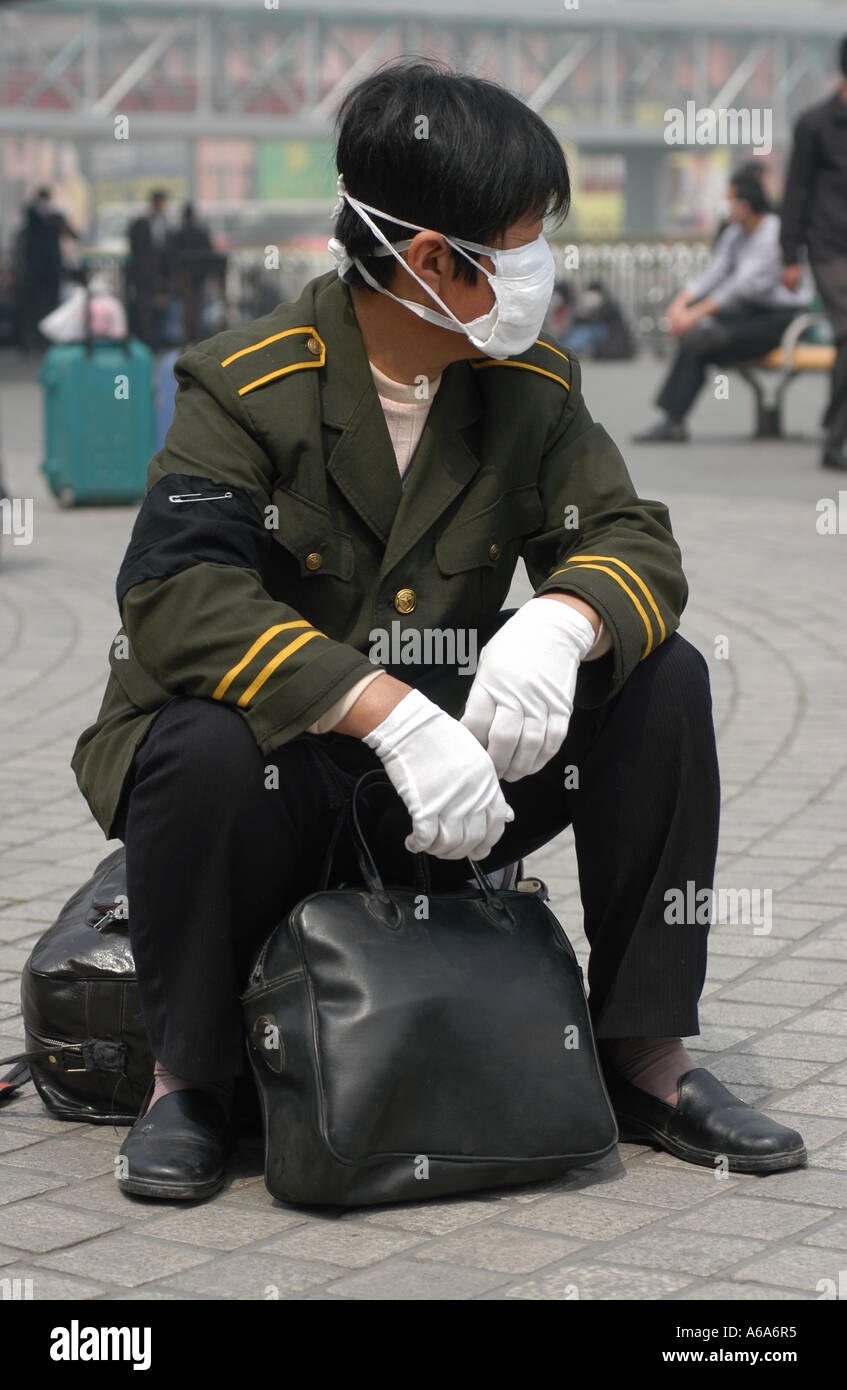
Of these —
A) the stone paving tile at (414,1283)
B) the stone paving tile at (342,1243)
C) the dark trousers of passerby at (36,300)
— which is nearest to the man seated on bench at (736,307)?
the stone paving tile at (342,1243)

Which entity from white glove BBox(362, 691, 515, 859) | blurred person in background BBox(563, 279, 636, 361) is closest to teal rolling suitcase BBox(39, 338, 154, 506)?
white glove BBox(362, 691, 515, 859)

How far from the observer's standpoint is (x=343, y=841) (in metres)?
2.67

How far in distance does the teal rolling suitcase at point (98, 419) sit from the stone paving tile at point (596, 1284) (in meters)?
7.69

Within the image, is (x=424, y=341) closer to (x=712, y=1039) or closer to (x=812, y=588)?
(x=712, y=1039)

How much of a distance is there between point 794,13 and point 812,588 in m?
53.3

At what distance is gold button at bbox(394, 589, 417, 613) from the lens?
274cm

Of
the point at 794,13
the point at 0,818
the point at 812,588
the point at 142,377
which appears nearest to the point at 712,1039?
the point at 0,818

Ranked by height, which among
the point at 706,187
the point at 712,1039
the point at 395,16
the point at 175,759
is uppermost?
the point at 395,16

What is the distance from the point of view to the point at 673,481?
10.3 meters

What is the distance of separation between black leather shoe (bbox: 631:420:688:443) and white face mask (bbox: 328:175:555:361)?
954 centimetres

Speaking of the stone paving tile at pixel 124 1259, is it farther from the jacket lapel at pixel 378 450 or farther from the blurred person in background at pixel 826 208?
the blurred person in background at pixel 826 208

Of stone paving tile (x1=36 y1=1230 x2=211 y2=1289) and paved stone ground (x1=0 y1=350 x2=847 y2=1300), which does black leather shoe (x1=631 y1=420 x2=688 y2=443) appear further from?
stone paving tile (x1=36 y1=1230 x2=211 y2=1289)

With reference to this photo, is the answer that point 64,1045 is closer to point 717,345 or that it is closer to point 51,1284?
point 51,1284

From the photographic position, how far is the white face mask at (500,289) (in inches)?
107
